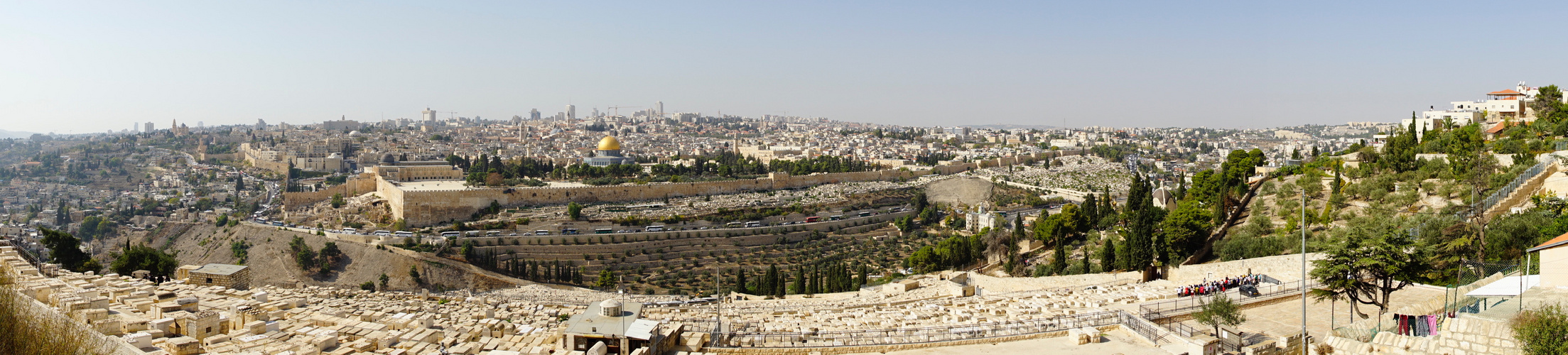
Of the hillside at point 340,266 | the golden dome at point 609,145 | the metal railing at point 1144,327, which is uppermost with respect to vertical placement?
the golden dome at point 609,145

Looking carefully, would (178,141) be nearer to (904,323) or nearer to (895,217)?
(895,217)

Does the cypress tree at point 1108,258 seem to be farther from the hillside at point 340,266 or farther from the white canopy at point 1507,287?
the hillside at point 340,266

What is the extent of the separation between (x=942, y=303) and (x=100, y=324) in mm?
10054

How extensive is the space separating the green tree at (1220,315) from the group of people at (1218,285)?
2363 millimetres

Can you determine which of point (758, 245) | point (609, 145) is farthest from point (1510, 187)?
point (609, 145)

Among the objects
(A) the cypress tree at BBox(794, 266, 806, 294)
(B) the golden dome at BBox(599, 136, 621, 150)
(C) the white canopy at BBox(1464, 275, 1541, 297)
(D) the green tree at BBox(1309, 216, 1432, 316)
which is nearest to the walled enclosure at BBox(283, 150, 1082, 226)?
(B) the golden dome at BBox(599, 136, 621, 150)

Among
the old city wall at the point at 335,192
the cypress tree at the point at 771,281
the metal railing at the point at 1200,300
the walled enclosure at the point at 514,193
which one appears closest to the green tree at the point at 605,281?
the cypress tree at the point at 771,281

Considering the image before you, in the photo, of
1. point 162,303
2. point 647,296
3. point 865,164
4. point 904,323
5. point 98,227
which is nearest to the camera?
point 904,323

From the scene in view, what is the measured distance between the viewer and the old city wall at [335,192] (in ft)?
112

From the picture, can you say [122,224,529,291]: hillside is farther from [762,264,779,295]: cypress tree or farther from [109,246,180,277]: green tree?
[762,264,779,295]: cypress tree

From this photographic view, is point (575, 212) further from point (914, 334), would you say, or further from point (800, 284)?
point (914, 334)

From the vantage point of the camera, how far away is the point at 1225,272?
13406 mm

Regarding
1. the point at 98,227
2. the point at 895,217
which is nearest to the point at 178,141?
the point at 98,227

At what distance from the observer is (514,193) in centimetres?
3409
